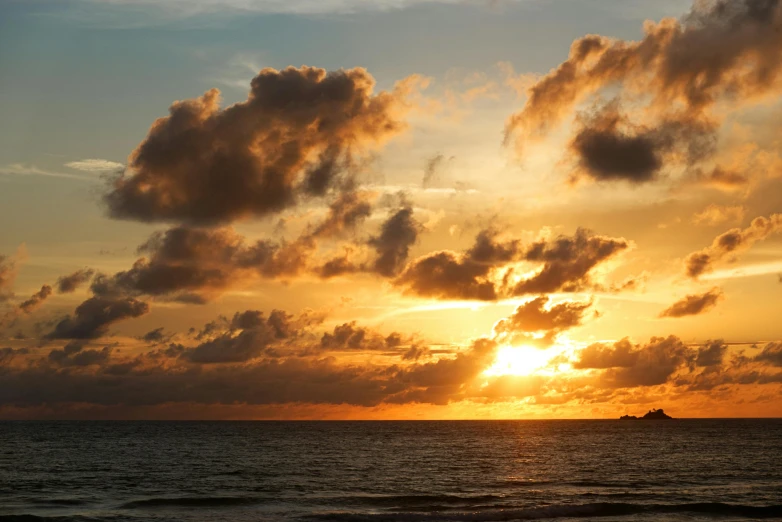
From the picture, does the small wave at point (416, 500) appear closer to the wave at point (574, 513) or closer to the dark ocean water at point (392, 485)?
the dark ocean water at point (392, 485)

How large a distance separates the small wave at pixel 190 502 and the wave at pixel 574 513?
42.1ft

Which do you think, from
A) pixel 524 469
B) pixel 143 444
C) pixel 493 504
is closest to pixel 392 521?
pixel 493 504

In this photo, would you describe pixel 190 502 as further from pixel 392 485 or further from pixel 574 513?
pixel 574 513

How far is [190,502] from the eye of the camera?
7581 cm

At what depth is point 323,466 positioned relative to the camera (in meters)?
115

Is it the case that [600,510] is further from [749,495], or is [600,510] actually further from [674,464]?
[674,464]

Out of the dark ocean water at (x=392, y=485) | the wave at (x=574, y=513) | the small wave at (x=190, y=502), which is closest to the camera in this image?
the wave at (x=574, y=513)

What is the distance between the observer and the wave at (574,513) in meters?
65.2

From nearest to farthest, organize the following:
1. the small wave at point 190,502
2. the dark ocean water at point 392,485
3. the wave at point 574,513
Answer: the wave at point 574,513
the dark ocean water at point 392,485
the small wave at point 190,502

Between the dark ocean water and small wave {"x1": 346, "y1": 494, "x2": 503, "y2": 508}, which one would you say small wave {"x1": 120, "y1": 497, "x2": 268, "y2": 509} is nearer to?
the dark ocean water

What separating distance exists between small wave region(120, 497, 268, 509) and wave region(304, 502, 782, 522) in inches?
505

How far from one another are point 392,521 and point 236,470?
5015 centimetres

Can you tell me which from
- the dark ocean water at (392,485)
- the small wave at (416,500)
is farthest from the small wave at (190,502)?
the small wave at (416,500)

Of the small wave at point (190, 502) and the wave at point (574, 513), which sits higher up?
the small wave at point (190, 502)
